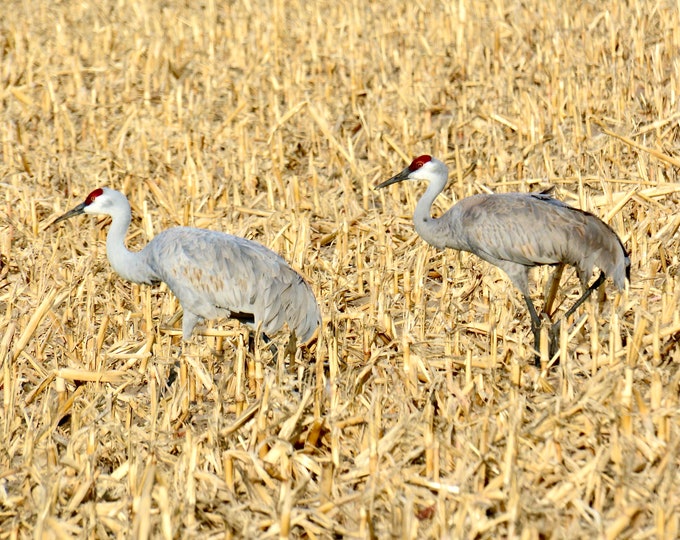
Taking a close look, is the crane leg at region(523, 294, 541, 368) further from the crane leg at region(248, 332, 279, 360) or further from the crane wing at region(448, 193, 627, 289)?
the crane leg at region(248, 332, 279, 360)

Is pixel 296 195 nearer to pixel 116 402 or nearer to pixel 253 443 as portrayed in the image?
pixel 116 402

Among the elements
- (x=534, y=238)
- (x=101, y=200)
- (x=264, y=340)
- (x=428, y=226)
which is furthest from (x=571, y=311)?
(x=101, y=200)

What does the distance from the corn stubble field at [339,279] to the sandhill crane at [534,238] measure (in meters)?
0.18

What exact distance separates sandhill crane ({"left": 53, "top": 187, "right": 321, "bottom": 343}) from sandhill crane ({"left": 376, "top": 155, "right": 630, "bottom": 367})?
3.04 ft

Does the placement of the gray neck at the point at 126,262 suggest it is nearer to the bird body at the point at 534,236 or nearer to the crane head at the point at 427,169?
the crane head at the point at 427,169

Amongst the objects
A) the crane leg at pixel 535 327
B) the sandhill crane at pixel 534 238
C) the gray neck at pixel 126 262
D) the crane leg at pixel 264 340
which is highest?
the sandhill crane at pixel 534 238

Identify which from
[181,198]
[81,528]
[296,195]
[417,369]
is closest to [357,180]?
[296,195]

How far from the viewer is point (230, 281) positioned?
5.48 metres

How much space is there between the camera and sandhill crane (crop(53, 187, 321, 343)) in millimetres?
5422

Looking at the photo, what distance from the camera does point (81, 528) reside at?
368cm

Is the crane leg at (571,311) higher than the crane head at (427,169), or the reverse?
the crane head at (427,169)

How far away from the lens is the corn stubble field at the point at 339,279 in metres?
3.77

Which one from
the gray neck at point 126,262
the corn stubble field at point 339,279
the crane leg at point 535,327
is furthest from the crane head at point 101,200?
the crane leg at point 535,327

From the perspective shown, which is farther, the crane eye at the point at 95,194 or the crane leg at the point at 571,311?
the crane eye at the point at 95,194
